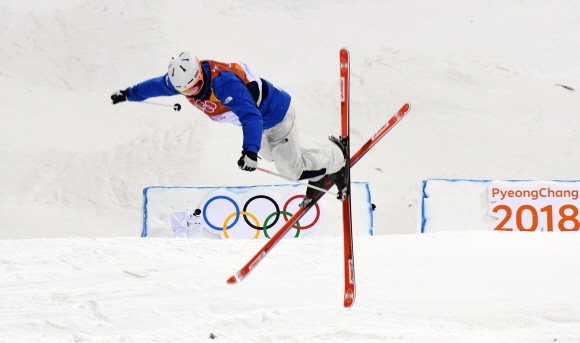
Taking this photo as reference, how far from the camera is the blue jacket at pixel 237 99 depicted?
5020 mm

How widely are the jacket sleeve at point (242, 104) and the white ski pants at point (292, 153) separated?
0.61 metres

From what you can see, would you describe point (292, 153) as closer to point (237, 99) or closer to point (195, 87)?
point (237, 99)

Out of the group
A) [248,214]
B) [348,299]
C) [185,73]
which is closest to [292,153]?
[185,73]

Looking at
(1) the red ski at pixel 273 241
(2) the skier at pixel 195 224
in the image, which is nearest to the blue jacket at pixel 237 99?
(1) the red ski at pixel 273 241

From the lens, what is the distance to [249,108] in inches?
199

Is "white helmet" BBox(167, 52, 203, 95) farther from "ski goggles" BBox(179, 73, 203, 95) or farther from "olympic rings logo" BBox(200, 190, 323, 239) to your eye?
"olympic rings logo" BBox(200, 190, 323, 239)

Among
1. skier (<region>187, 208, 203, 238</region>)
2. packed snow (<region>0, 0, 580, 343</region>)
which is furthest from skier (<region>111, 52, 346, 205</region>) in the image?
skier (<region>187, 208, 203, 238</region>)

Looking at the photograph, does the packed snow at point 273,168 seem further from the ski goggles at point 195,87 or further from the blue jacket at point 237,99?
the ski goggles at point 195,87

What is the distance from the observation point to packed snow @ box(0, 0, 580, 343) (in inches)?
219

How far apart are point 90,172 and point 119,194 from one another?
4.64 feet

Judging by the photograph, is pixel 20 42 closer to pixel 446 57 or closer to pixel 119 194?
pixel 119 194

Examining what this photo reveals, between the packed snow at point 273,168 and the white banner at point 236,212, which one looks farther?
the white banner at point 236,212

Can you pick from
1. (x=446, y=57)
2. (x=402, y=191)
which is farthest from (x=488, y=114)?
(x=402, y=191)

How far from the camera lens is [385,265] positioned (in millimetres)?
6574
